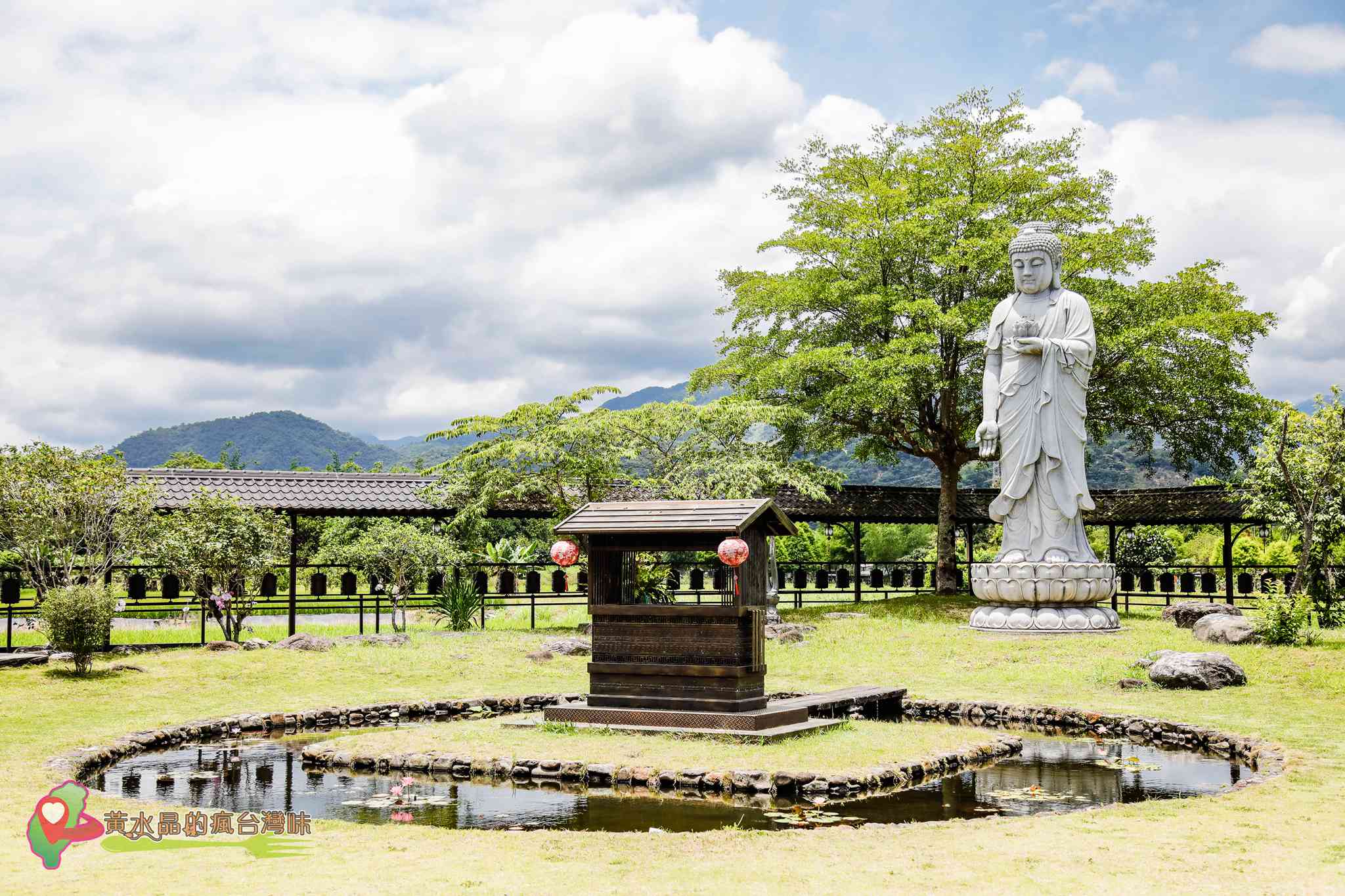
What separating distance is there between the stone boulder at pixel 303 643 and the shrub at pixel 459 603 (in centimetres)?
361

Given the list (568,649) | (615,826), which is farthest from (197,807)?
(568,649)

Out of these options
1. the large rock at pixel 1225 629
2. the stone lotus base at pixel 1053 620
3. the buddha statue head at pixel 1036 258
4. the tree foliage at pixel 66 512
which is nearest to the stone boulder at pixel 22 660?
the tree foliage at pixel 66 512

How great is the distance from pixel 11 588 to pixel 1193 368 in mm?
23714

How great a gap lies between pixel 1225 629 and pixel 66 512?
1845 centimetres

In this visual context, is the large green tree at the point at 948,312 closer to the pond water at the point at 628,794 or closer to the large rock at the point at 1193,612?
the large rock at the point at 1193,612

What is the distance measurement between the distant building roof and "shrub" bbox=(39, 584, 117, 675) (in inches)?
297

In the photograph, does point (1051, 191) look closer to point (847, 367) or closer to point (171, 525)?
point (847, 367)

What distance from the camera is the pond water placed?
930 cm

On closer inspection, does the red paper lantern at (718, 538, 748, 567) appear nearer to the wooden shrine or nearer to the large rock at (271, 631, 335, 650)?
the wooden shrine

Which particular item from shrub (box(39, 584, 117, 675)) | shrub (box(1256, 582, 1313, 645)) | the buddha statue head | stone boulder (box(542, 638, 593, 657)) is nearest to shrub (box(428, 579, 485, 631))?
stone boulder (box(542, 638, 593, 657))

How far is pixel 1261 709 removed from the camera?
13953 mm

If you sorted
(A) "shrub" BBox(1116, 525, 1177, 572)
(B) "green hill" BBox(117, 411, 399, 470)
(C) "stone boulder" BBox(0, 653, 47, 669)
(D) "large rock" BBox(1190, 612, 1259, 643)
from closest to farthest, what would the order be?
(C) "stone boulder" BBox(0, 653, 47, 669)
(D) "large rock" BBox(1190, 612, 1259, 643)
(A) "shrub" BBox(1116, 525, 1177, 572)
(B) "green hill" BBox(117, 411, 399, 470)

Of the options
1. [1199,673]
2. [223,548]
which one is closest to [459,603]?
[223,548]

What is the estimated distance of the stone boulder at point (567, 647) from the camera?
65.3ft
